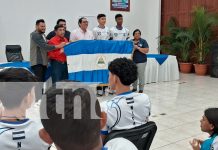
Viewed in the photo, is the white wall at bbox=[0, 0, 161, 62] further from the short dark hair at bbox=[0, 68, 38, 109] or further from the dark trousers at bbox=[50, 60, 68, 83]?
the short dark hair at bbox=[0, 68, 38, 109]

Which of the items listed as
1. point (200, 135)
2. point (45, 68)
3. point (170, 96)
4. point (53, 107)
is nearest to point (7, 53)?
point (45, 68)

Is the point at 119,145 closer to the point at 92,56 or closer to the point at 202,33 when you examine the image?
the point at 92,56

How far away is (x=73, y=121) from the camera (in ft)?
2.46

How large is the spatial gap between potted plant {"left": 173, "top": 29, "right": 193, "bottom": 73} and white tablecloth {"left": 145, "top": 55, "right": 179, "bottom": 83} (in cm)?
151

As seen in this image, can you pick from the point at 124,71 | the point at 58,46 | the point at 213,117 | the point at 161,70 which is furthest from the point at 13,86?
Answer: the point at 161,70

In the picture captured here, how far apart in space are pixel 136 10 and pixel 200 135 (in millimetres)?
6670

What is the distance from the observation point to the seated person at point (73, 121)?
75 cm

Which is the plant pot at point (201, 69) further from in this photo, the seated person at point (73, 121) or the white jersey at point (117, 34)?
the seated person at point (73, 121)

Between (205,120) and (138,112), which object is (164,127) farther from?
(138,112)

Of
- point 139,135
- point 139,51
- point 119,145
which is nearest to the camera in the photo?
point 119,145

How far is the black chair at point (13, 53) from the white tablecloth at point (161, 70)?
2967 mm

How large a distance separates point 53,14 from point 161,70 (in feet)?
10.6

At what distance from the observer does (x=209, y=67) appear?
862 cm

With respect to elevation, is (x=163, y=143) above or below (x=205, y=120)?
below
